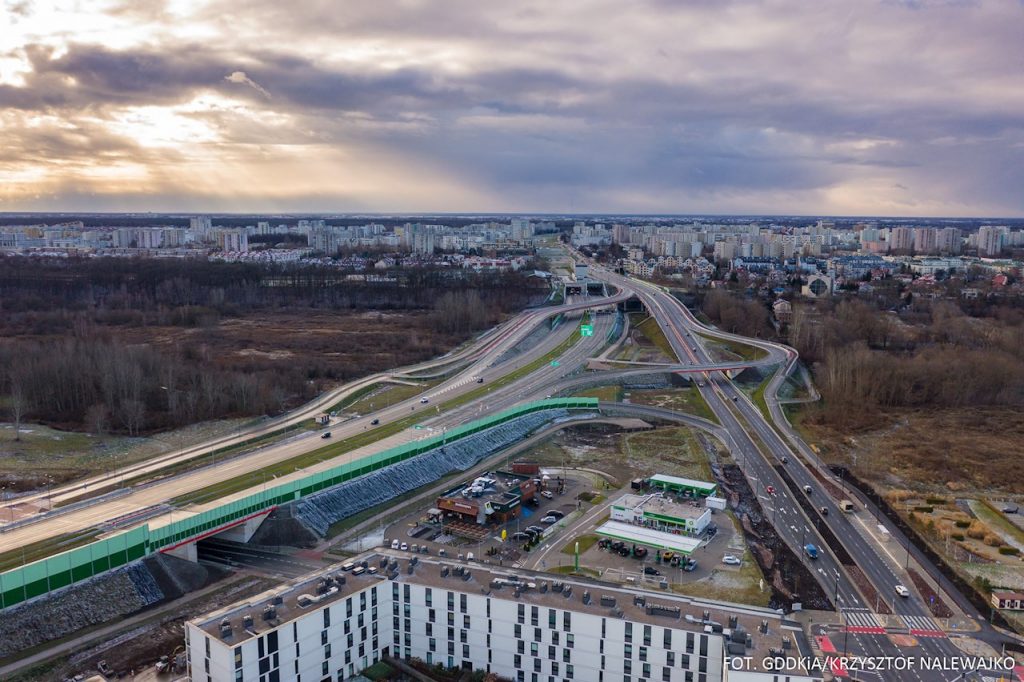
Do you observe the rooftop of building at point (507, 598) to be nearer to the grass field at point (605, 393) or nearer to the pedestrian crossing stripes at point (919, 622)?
the pedestrian crossing stripes at point (919, 622)

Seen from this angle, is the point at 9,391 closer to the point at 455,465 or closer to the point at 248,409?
the point at 248,409

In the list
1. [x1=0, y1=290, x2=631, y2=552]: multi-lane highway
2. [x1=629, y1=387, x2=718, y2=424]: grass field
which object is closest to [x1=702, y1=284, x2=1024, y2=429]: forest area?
[x1=629, y1=387, x2=718, y2=424]: grass field

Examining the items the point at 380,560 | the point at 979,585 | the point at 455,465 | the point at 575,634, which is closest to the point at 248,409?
the point at 455,465

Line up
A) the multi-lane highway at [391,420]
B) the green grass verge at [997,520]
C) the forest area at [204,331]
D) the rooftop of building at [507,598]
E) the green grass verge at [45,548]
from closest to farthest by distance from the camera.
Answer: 1. the rooftop of building at [507,598]
2. the green grass verge at [45,548]
3. the multi-lane highway at [391,420]
4. the green grass verge at [997,520]
5. the forest area at [204,331]

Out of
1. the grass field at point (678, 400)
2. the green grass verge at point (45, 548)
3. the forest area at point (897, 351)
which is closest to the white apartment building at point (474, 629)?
the green grass verge at point (45, 548)

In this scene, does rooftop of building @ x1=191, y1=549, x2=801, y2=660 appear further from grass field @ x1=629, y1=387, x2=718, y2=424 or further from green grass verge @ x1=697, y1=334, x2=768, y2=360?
Answer: green grass verge @ x1=697, y1=334, x2=768, y2=360

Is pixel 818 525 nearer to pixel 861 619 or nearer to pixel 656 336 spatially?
pixel 861 619
